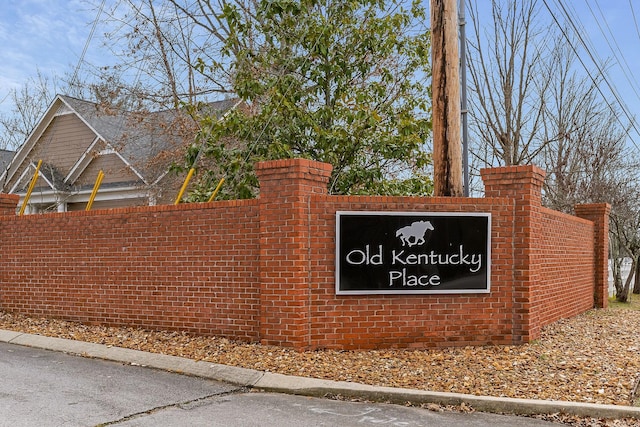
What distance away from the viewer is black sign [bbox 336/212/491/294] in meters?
8.62

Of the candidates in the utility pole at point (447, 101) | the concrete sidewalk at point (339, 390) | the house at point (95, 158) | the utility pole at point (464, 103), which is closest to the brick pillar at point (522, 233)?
the utility pole at point (464, 103)

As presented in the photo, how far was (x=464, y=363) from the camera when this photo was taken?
315 inches

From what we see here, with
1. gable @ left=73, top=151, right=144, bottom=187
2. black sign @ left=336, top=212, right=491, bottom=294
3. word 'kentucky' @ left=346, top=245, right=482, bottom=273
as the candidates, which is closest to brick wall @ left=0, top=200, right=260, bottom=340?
black sign @ left=336, top=212, right=491, bottom=294

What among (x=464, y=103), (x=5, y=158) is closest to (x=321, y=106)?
(x=464, y=103)

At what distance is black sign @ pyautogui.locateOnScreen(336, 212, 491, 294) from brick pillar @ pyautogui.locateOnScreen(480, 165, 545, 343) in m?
0.49

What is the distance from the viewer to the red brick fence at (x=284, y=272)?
8547mm

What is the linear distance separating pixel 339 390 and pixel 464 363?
1934 mm

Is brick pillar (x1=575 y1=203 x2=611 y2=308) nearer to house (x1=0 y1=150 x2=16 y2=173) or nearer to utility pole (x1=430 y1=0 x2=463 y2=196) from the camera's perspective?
utility pole (x1=430 y1=0 x2=463 y2=196)

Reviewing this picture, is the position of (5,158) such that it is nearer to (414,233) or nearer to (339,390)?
(414,233)

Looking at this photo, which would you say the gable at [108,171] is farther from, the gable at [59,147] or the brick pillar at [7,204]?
the brick pillar at [7,204]

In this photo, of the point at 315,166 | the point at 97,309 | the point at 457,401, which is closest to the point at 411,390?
the point at 457,401

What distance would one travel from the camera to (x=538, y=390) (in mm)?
6953

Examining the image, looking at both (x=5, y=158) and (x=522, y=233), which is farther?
(x=5, y=158)

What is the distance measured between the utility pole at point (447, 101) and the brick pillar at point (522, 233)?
56cm
